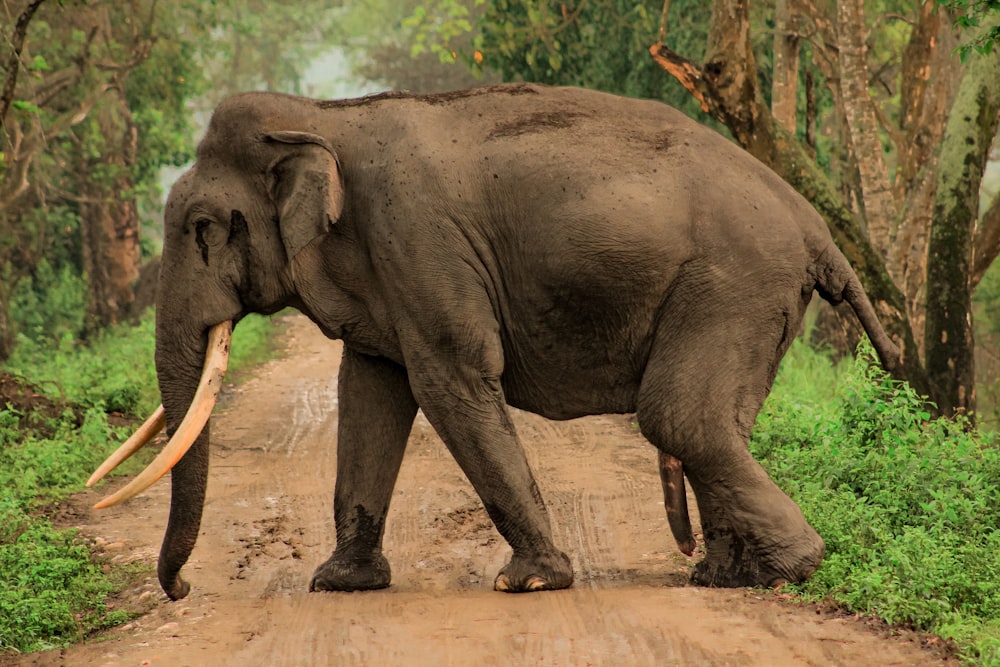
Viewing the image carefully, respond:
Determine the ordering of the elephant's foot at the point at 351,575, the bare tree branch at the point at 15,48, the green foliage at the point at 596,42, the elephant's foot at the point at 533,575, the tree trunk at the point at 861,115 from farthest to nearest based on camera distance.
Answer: the green foliage at the point at 596,42
the tree trunk at the point at 861,115
the bare tree branch at the point at 15,48
the elephant's foot at the point at 351,575
the elephant's foot at the point at 533,575

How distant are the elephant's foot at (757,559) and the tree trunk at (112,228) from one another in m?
13.5

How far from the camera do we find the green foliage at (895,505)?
517cm

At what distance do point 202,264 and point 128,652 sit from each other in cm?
174

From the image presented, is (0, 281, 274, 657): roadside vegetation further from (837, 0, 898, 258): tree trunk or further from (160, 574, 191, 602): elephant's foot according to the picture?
(837, 0, 898, 258): tree trunk

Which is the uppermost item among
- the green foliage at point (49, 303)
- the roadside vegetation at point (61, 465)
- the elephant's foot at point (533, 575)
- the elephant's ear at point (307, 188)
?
the elephant's ear at point (307, 188)

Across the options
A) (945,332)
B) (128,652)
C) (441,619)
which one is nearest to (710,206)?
(441,619)

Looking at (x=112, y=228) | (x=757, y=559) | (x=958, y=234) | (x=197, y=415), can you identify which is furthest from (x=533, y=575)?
(x=112, y=228)

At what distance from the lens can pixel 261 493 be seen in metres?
8.37

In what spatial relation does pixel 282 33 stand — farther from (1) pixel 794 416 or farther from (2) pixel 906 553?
(2) pixel 906 553

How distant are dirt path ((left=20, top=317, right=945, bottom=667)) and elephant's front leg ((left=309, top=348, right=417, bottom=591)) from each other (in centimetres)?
20

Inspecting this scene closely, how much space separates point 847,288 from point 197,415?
290cm

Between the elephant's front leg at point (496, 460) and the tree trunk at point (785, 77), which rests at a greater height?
the tree trunk at point (785, 77)

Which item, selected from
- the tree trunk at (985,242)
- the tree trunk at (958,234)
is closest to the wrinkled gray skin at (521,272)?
the tree trunk at (958,234)

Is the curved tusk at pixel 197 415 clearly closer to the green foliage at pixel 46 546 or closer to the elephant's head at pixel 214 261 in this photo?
the elephant's head at pixel 214 261
